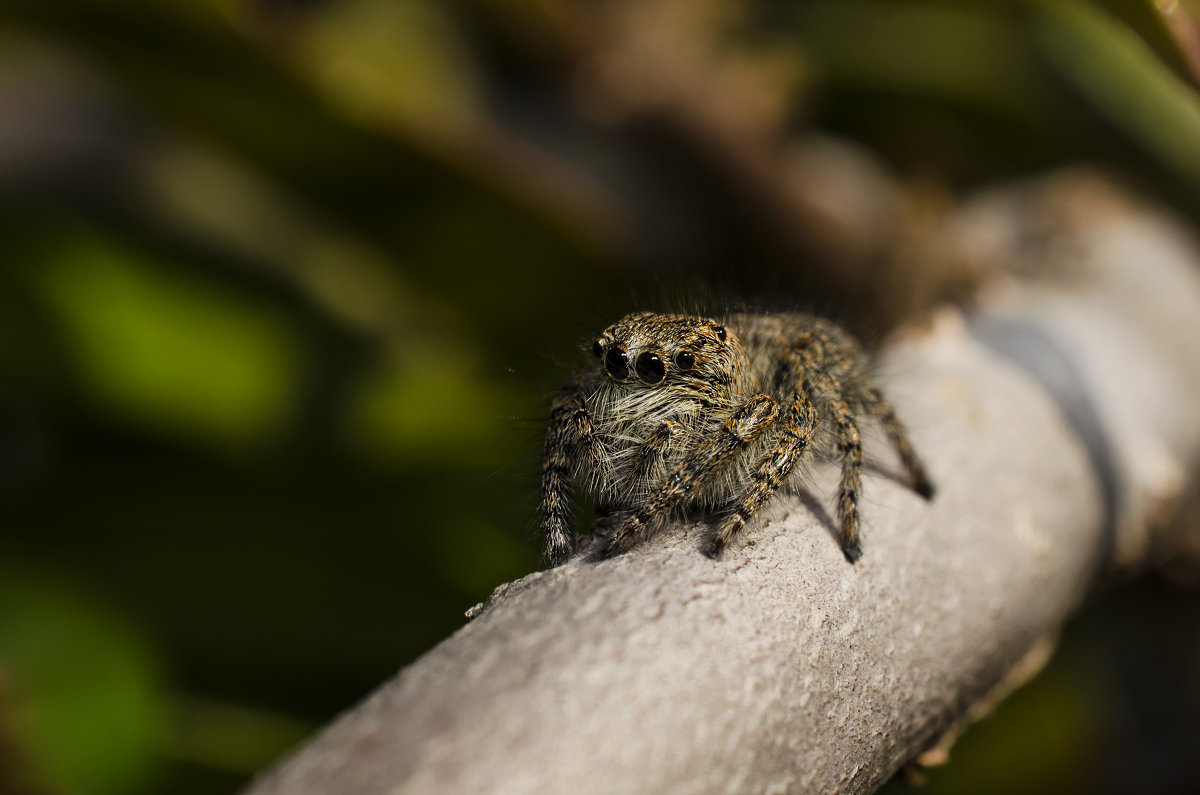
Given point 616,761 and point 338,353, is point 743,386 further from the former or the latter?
point 338,353

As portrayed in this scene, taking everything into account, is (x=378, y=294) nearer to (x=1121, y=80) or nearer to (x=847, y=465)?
(x=847, y=465)

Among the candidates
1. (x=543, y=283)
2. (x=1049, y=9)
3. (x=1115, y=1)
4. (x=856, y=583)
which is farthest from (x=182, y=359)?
(x=1049, y=9)

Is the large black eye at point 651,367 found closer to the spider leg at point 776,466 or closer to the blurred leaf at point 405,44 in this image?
the spider leg at point 776,466

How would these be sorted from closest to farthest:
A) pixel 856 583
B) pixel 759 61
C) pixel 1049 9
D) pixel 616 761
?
pixel 616 761 → pixel 856 583 → pixel 1049 9 → pixel 759 61

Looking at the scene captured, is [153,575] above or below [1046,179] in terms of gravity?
above

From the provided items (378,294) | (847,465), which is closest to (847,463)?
(847,465)

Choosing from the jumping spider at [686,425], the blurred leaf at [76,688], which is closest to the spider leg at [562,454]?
the jumping spider at [686,425]
